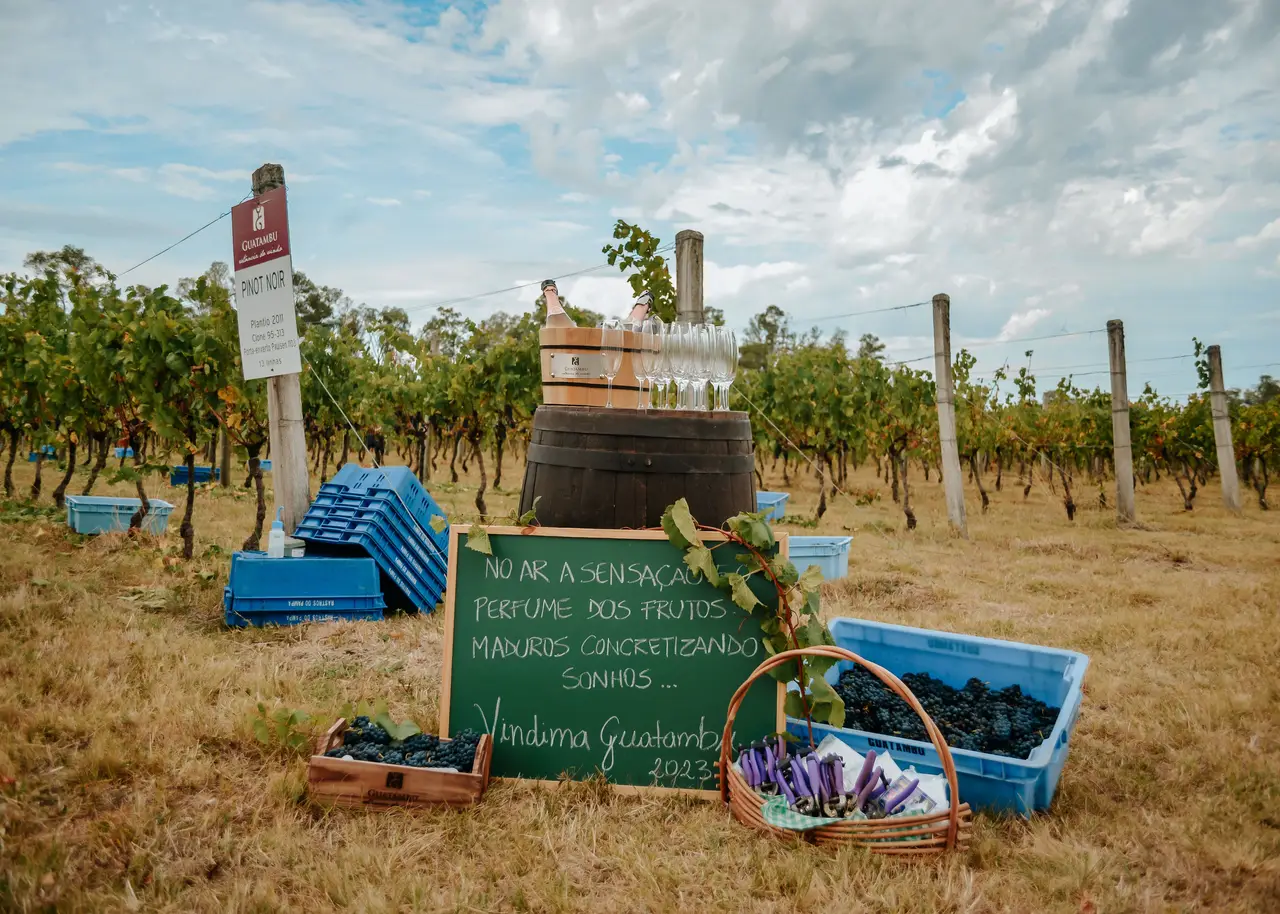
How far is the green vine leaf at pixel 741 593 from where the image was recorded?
2455mm

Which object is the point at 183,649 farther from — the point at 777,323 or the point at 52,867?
the point at 777,323

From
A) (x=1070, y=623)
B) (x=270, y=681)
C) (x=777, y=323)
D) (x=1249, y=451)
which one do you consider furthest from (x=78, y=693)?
(x=777, y=323)

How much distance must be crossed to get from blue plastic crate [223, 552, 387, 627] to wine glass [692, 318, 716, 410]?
2.69 meters

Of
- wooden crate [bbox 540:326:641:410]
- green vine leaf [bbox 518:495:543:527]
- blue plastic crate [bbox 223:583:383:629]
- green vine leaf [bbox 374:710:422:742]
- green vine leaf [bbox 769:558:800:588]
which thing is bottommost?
green vine leaf [bbox 374:710:422:742]

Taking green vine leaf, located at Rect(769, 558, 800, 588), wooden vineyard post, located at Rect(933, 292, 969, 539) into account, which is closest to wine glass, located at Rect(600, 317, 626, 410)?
green vine leaf, located at Rect(769, 558, 800, 588)

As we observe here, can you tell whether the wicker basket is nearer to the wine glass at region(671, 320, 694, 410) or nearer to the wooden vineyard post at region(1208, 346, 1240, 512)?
the wine glass at region(671, 320, 694, 410)

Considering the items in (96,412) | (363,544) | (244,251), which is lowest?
(363,544)

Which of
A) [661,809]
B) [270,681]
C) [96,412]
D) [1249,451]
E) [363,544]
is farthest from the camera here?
[1249,451]

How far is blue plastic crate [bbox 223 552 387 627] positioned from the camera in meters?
4.39

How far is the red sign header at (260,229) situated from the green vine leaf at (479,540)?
127 inches

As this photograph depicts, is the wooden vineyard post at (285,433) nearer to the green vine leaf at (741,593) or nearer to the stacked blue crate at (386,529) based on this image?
the stacked blue crate at (386,529)

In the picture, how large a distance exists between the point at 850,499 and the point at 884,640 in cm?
1159

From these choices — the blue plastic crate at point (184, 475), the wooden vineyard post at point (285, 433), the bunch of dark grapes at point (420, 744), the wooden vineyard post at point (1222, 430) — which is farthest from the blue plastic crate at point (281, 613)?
the wooden vineyard post at point (1222, 430)

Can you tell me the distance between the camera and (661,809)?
2.47 m
